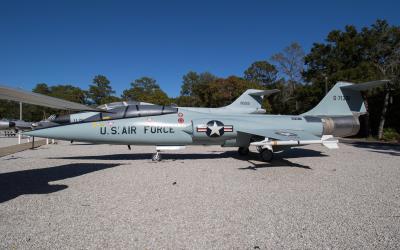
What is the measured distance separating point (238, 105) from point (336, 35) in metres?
21.7

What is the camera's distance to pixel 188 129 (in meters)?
8.53

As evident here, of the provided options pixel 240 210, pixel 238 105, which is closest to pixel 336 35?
pixel 238 105

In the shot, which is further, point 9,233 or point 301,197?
point 301,197

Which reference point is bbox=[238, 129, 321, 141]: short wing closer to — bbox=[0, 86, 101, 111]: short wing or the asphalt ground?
the asphalt ground

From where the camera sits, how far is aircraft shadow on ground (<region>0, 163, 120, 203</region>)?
16.4 feet

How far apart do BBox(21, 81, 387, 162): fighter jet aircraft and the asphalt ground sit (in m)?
1.31

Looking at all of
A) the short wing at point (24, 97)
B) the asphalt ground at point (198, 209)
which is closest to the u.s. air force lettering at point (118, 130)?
the asphalt ground at point (198, 209)

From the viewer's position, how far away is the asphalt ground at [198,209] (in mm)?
2982

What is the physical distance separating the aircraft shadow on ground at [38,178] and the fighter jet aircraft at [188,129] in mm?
1015

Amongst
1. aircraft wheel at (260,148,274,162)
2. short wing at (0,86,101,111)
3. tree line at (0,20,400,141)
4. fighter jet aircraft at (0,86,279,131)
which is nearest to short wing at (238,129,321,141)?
aircraft wheel at (260,148,274,162)

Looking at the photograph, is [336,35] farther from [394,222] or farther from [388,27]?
[394,222]

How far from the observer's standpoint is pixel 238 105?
16.2 m

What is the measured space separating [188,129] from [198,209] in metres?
4.72

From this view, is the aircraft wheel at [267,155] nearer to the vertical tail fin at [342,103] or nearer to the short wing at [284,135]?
the short wing at [284,135]
